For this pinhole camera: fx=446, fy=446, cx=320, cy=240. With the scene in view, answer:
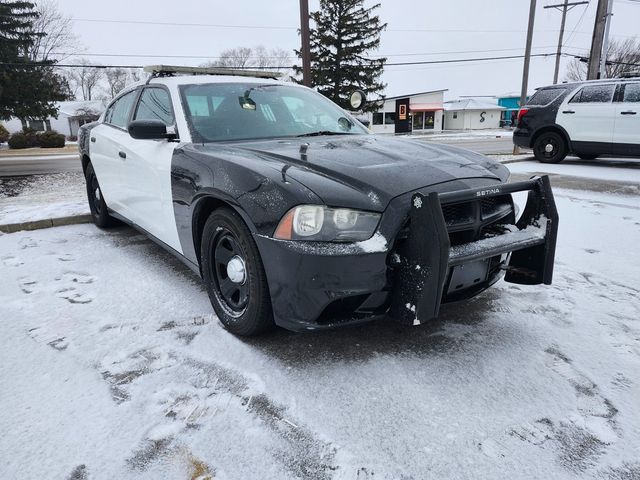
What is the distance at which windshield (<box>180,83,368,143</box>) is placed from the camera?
3105 millimetres

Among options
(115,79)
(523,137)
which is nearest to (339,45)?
(523,137)

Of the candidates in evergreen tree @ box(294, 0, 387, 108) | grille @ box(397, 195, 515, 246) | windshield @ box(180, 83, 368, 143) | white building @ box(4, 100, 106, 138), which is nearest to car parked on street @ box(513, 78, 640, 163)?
windshield @ box(180, 83, 368, 143)

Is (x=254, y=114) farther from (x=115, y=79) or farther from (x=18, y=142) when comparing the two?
(x=115, y=79)

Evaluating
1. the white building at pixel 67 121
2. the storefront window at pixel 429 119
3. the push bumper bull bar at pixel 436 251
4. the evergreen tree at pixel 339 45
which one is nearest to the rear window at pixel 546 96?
the push bumper bull bar at pixel 436 251

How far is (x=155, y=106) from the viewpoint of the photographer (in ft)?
11.8

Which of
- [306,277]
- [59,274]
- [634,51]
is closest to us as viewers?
[306,277]

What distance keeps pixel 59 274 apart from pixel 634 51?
2228 inches

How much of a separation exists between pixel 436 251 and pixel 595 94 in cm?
894

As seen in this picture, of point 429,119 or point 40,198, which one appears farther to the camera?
point 429,119

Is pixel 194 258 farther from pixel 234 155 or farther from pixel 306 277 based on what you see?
pixel 306 277

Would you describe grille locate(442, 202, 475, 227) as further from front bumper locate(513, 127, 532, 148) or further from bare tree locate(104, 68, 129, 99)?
bare tree locate(104, 68, 129, 99)

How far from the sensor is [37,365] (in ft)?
7.68

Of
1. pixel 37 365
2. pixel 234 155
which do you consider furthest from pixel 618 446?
pixel 37 365

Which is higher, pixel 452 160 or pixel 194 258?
pixel 452 160
